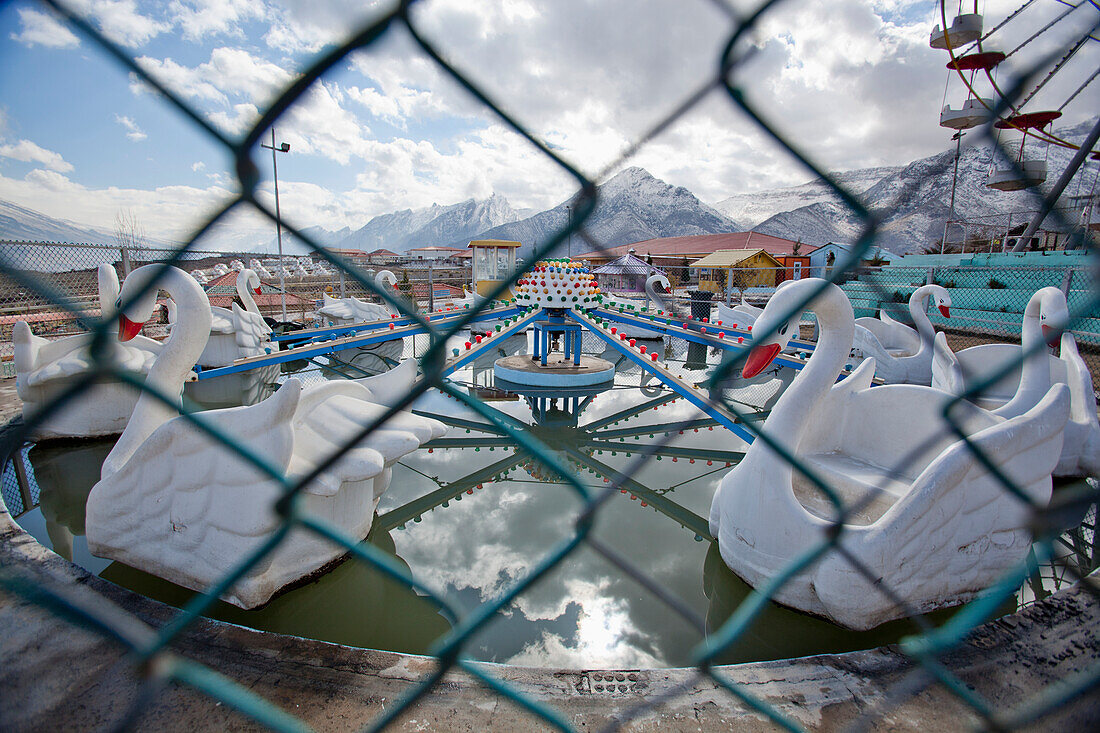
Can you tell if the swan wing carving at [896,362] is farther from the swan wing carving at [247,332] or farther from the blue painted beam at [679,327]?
the swan wing carving at [247,332]

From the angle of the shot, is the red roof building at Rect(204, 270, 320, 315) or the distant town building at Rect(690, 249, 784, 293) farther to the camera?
the distant town building at Rect(690, 249, 784, 293)

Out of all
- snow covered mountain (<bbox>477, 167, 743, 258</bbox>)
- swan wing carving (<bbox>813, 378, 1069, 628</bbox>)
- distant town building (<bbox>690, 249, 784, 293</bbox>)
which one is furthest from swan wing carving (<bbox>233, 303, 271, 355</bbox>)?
distant town building (<bbox>690, 249, 784, 293</bbox>)

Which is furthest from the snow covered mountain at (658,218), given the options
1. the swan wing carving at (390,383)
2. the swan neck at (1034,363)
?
the swan neck at (1034,363)

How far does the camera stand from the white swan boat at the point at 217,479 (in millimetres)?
2029

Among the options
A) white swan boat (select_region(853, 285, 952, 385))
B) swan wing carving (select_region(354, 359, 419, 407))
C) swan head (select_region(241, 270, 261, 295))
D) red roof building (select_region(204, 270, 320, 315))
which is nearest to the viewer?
swan wing carving (select_region(354, 359, 419, 407))

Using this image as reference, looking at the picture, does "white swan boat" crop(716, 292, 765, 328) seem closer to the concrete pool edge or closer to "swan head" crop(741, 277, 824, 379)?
"swan head" crop(741, 277, 824, 379)

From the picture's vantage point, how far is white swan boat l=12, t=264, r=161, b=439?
4.00 meters

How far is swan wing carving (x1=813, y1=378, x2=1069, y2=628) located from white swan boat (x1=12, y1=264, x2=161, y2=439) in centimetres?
462

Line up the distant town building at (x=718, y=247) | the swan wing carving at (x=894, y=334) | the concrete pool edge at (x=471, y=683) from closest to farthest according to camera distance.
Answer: the concrete pool edge at (x=471, y=683) < the swan wing carving at (x=894, y=334) < the distant town building at (x=718, y=247)

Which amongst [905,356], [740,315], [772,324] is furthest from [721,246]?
[772,324]

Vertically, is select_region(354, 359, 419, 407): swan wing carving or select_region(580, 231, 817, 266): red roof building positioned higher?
select_region(580, 231, 817, 266): red roof building

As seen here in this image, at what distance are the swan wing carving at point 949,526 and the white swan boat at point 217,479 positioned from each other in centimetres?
193

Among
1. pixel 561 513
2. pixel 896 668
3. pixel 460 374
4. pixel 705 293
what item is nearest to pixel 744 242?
pixel 705 293

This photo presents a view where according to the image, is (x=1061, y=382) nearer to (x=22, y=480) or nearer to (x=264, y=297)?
(x=22, y=480)
